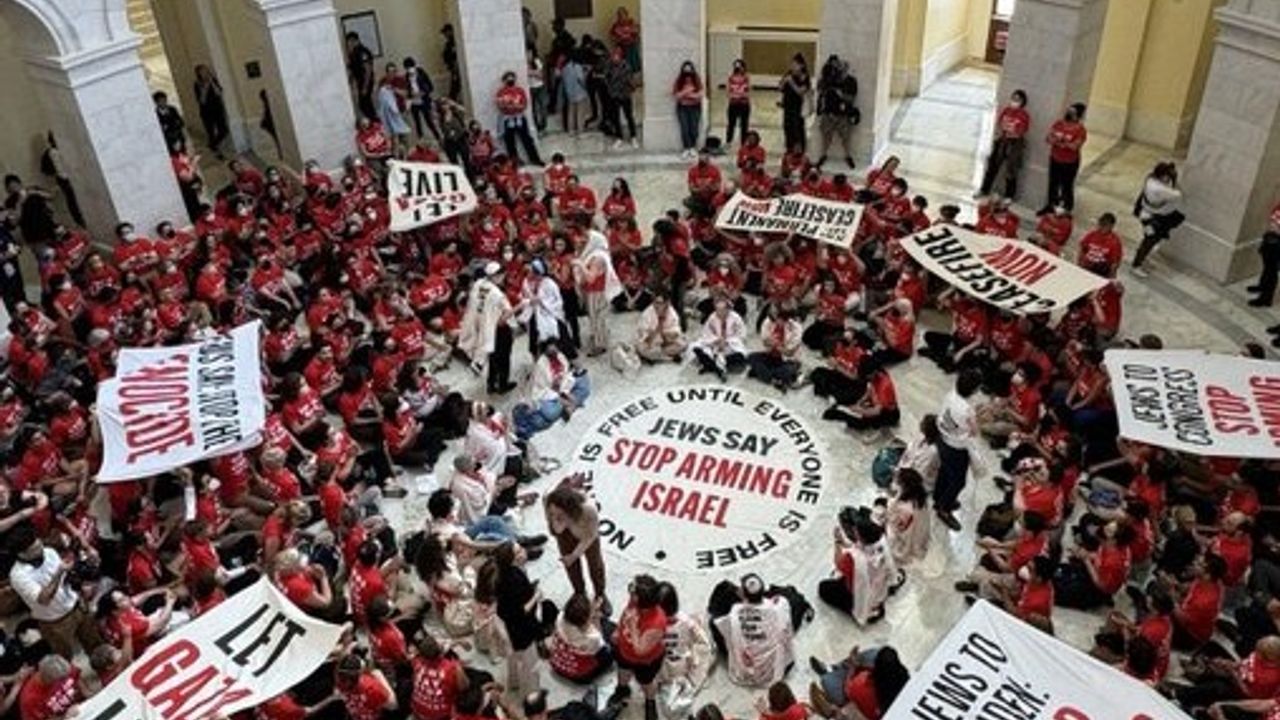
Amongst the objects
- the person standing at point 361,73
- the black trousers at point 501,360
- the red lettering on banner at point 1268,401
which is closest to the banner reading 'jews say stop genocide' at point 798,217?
the black trousers at point 501,360

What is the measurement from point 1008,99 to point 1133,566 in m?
8.70

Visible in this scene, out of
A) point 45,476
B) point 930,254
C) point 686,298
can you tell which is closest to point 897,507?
point 930,254

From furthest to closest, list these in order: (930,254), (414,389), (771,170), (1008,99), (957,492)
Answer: (771,170) < (1008,99) < (930,254) < (414,389) < (957,492)

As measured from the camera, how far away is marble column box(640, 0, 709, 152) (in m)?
18.2

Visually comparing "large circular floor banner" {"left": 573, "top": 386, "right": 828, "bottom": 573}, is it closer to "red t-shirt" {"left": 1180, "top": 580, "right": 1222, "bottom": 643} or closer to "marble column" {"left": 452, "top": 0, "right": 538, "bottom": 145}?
"red t-shirt" {"left": 1180, "top": 580, "right": 1222, "bottom": 643}

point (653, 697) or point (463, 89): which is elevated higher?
point (463, 89)

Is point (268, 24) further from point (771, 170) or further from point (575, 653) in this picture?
point (575, 653)

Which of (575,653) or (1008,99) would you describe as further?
(1008,99)

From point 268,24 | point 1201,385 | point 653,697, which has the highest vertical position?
point 268,24

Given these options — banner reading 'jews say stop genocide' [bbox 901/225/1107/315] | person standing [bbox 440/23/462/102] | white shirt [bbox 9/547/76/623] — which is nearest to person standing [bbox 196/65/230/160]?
person standing [bbox 440/23/462/102]

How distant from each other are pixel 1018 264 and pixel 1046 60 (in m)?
4.64

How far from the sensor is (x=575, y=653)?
935 cm

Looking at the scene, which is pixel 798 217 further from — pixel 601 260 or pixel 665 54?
pixel 665 54

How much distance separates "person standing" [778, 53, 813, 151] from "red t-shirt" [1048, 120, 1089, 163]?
3.95 metres
